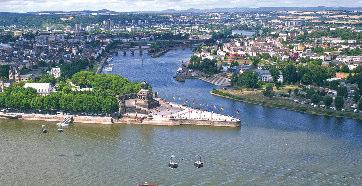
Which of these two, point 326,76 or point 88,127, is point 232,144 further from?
point 326,76

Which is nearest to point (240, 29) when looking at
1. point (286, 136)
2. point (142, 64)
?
point (142, 64)

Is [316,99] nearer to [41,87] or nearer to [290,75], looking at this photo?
[290,75]

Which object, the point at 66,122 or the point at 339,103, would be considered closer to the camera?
the point at 66,122

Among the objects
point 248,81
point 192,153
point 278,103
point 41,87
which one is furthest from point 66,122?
point 248,81

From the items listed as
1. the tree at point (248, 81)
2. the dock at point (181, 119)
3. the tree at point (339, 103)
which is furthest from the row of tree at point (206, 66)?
the dock at point (181, 119)

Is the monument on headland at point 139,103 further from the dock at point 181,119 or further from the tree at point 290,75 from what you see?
the tree at point 290,75

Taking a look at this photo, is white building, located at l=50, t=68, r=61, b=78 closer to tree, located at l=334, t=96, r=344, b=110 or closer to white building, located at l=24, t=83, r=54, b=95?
white building, located at l=24, t=83, r=54, b=95
